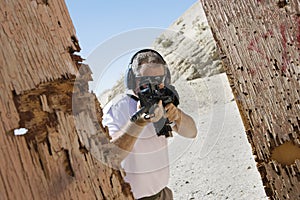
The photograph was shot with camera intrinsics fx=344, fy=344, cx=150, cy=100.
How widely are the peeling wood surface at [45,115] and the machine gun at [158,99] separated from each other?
0.98 metres

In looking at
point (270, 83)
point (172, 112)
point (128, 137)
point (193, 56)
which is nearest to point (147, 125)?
point (172, 112)

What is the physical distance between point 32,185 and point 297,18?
679 millimetres

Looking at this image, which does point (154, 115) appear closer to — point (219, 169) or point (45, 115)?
point (45, 115)

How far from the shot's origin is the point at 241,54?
0.86 meters

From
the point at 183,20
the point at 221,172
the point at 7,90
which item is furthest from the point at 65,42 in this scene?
the point at 183,20

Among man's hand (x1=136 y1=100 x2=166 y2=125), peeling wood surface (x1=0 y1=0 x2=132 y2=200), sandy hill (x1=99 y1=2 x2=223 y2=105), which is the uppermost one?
sandy hill (x1=99 y1=2 x2=223 y2=105)

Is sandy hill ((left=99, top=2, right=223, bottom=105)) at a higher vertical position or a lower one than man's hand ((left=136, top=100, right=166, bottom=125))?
higher

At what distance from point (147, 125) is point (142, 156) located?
0.55 feet

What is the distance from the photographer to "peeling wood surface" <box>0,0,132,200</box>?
0.55 m

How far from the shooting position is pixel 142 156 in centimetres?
182

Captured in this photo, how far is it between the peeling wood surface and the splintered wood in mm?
379

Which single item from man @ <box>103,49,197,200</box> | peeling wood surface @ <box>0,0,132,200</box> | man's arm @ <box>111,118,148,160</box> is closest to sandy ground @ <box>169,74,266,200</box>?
man @ <box>103,49,197,200</box>

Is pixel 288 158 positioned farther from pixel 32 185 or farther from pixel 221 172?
pixel 221 172

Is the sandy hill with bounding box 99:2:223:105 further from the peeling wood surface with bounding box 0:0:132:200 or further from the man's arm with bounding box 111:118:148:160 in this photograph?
the peeling wood surface with bounding box 0:0:132:200
